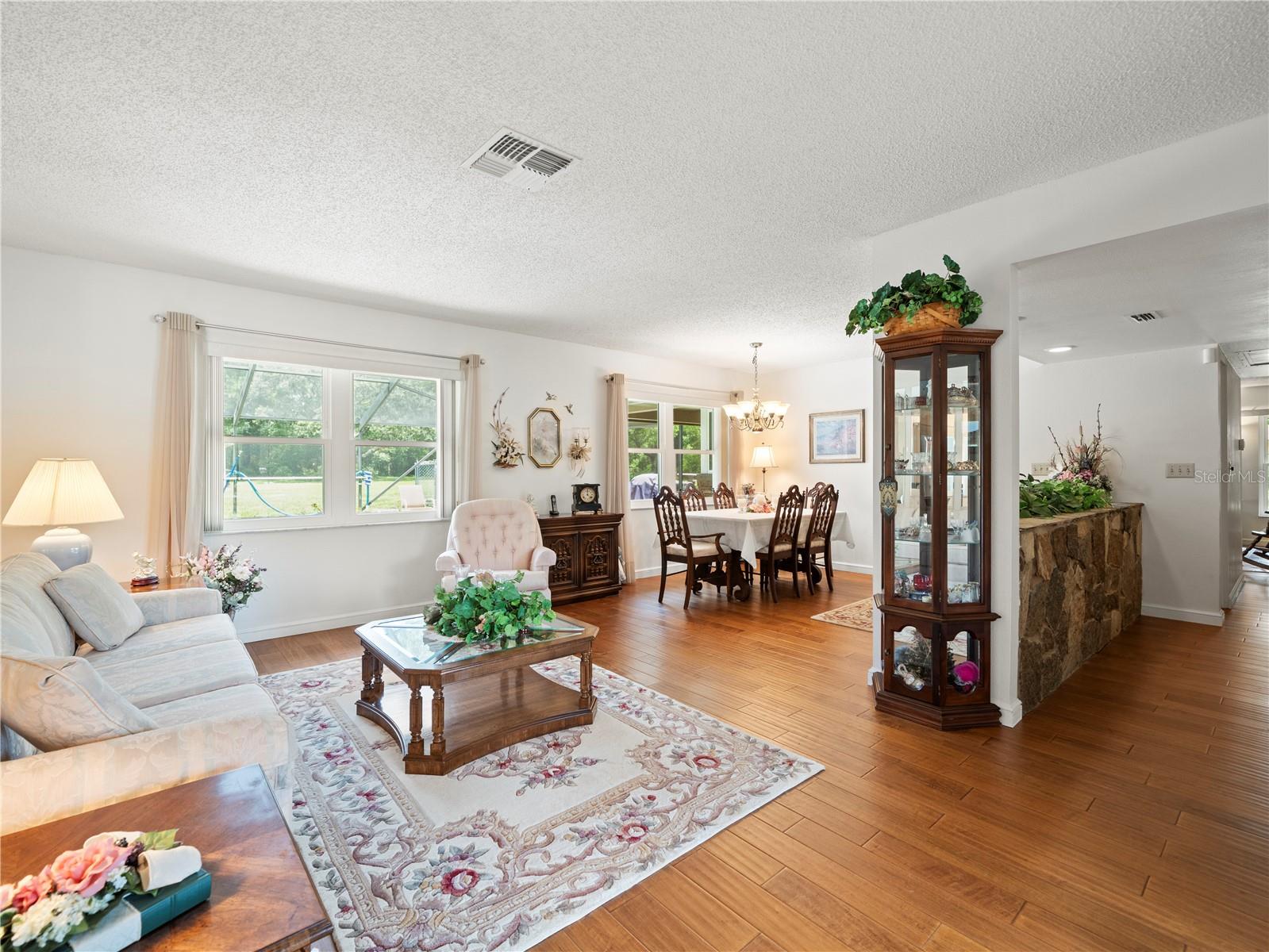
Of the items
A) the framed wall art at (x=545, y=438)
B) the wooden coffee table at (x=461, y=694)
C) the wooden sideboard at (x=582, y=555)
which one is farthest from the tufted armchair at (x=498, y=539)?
the wooden coffee table at (x=461, y=694)

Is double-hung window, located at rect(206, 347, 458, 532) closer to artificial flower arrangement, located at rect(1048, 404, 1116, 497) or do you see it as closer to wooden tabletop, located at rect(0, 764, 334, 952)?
wooden tabletop, located at rect(0, 764, 334, 952)

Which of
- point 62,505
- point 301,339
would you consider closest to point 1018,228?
point 301,339

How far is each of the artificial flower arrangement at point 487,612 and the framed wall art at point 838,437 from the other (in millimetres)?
5473

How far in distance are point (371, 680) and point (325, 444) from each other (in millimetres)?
2499

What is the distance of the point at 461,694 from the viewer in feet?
10.2

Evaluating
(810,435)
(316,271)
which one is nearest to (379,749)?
(316,271)

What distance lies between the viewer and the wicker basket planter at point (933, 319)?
2.89m

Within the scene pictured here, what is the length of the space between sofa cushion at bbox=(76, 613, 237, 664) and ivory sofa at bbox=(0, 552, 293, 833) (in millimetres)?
11

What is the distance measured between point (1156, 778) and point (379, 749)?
333cm

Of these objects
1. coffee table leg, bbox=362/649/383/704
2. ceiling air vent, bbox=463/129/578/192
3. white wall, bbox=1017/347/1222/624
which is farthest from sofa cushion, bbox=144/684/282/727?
white wall, bbox=1017/347/1222/624

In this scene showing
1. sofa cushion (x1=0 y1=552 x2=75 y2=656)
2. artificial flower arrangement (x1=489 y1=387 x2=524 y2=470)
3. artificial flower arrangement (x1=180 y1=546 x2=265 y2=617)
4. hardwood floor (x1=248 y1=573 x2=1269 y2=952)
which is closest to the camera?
hardwood floor (x1=248 y1=573 x2=1269 y2=952)

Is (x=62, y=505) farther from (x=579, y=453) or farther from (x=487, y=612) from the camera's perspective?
(x=579, y=453)

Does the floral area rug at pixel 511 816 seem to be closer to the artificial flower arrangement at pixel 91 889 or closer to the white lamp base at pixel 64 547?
the artificial flower arrangement at pixel 91 889

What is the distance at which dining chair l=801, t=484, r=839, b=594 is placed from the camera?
603 cm
